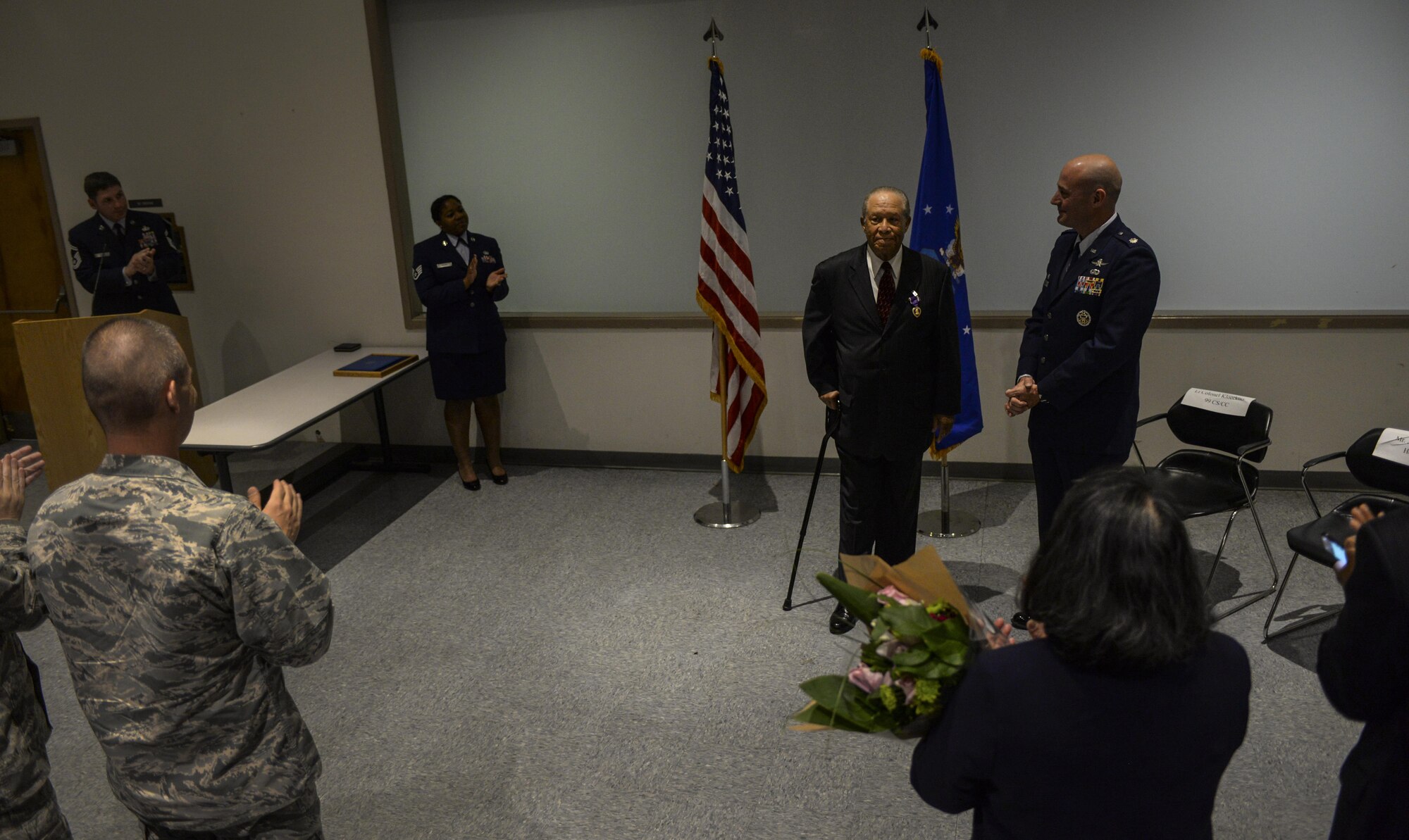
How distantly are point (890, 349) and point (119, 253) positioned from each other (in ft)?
13.1

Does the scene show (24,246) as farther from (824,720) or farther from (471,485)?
(824,720)

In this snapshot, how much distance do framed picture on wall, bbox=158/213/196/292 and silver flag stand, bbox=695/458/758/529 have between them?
3.21 meters

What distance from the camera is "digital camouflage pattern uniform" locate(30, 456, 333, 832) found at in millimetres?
1614

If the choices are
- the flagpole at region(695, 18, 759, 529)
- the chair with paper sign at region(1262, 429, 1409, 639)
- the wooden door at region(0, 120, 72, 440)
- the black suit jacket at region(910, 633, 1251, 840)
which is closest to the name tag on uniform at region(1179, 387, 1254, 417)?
the chair with paper sign at region(1262, 429, 1409, 639)

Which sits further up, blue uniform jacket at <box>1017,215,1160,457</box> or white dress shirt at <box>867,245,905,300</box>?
white dress shirt at <box>867,245,905,300</box>

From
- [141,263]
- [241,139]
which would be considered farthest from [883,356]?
[241,139]

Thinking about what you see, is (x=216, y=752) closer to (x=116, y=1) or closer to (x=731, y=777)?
(x=731, y=777)

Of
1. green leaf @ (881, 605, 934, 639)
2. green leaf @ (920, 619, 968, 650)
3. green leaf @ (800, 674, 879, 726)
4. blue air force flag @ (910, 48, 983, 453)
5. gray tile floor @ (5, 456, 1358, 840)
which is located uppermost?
Answer: blue air force flag @ (910, 48, 983, 453)

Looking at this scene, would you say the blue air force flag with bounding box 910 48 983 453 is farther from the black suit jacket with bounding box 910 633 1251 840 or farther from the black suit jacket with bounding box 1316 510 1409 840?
the black suit jacket with bounding box 910 633 1251 840

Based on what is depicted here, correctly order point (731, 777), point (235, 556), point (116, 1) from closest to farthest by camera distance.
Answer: point (235, 556)
point (731, 777)
point (116, 1)

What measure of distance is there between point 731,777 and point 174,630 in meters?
1.66

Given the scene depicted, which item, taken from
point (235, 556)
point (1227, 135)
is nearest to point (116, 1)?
point (235, 556)

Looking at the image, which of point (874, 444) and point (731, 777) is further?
point (874, 444)

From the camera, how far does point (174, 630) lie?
5.38 ft
